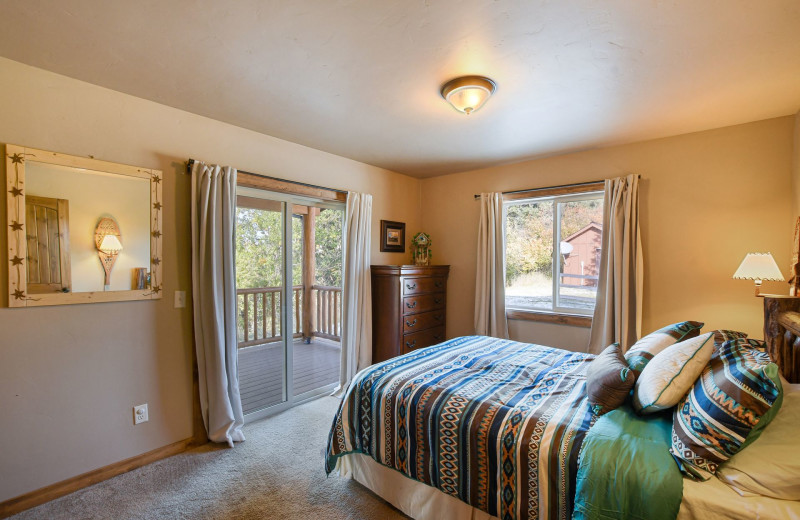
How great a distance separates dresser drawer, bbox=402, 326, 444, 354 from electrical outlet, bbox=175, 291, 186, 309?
2085mm

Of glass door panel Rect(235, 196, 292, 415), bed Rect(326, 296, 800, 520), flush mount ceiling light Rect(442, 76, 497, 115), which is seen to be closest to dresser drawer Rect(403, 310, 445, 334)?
glass door panel Rect(235, 196, 292, 415)

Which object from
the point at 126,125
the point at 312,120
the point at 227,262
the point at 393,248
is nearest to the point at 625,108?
the point at 312,120

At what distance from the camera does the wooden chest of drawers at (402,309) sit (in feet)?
11.9

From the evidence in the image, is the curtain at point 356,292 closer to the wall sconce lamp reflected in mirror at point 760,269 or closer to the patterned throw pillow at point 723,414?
the patterned throw pillow at point 723,414

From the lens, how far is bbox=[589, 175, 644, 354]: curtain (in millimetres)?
2984

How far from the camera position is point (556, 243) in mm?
3625

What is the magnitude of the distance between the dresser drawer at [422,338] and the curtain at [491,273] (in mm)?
500

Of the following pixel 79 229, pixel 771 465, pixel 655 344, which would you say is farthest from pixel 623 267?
pixel 79 229

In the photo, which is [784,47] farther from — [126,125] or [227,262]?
[126,125]

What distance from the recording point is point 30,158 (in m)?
1.93

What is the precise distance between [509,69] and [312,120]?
1510mm

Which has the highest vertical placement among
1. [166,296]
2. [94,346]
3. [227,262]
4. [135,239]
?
[135,239]

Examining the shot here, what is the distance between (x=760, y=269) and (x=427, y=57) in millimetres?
2499

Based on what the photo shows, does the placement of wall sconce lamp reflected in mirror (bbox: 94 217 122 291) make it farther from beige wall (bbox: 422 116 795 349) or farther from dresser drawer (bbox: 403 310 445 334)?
beige wall (bbox: 422 116 795 349)
